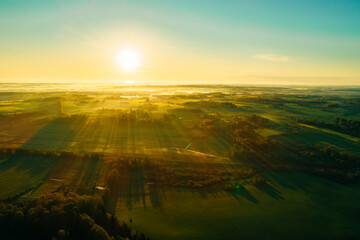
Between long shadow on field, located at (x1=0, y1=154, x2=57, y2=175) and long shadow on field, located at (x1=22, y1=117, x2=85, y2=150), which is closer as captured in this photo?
long shadow on field, located at (x1=0, y1=154, x2=57, y2=175)

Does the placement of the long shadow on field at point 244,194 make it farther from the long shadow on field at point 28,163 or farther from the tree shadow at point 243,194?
the long shadow on field at point 28,163

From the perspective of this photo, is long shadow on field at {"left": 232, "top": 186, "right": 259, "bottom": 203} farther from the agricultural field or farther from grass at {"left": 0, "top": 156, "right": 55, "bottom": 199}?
grass at {"left": 0, "top": 156, "right": 55, "bottom": 199}

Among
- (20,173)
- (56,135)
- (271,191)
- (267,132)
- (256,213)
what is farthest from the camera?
(267,132)

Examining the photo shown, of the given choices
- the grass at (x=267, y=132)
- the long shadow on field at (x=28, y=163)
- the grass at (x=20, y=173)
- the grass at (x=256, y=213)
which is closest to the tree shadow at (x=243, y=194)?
the grass at (x=256, y=213)

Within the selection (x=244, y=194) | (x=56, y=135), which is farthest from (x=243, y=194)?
(x=56, y=135)

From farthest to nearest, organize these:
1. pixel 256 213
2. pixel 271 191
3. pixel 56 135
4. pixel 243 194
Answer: pixel 56 135 < pixel 271 191 < pixel 243 194 < pixel 256 213

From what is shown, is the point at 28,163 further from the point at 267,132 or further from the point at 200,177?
the point at 267,132

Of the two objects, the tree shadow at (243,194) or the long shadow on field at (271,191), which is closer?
the tree shadow at (243,194)

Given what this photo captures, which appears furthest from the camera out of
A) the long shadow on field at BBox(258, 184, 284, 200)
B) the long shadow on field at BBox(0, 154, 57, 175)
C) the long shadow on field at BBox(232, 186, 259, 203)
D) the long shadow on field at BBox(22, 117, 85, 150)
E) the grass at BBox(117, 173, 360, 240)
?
the long shadow on field at BBox(22, 117, 85, 150)

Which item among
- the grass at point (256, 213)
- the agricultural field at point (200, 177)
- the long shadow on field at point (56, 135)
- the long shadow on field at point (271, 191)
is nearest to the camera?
the grass at point (256, 213)

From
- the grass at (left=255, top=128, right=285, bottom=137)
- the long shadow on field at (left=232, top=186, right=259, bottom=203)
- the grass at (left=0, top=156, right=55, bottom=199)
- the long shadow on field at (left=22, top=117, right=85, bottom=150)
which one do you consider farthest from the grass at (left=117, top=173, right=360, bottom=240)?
the long shadow on field at (left=22, top=117, right=85, bottom=150)

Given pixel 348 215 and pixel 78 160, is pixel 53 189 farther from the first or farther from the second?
pixel 348 215
